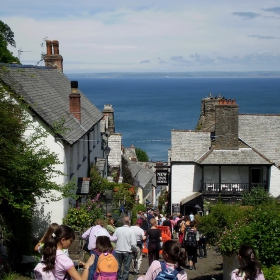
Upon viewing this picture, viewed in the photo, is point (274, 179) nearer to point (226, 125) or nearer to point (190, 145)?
point (226, 125)

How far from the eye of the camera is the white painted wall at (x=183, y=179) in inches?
1446

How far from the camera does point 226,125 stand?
35094mm

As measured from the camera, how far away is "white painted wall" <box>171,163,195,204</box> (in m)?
36.7

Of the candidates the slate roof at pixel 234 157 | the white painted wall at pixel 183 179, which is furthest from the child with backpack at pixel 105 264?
the white painted wall at pixel 183 179

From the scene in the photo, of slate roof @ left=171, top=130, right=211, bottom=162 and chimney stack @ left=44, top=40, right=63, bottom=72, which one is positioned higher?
chimney stack @ left=44, top=40, right=63, bottom=72

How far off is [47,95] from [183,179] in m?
13.4

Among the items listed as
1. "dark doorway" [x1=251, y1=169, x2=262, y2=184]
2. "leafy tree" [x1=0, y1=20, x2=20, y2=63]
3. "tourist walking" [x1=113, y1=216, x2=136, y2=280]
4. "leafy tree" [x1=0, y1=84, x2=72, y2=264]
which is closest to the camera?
"tourist walking" [x1=113, y1=216, x2=136, y2=280]

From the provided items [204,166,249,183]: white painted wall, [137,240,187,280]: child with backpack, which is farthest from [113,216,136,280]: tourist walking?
[204,166,249,183]: white painted wall

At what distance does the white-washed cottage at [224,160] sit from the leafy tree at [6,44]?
19050 millimetres

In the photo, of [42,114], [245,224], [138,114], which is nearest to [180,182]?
[42,114]

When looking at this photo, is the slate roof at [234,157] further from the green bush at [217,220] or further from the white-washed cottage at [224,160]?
the green bush at [217,220]

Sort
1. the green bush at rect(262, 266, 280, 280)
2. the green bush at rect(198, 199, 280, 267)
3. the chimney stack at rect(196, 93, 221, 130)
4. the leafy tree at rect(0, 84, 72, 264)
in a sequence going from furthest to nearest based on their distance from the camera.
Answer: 1. the chimney stack at rect(196, 93, 221, 130)
2. the leafy tree at rect(0, 84, 72, 264)
3. the green bush at rect(198, 199, 280, 267)
4. the green bush at rect(262, 266, 280, 280)

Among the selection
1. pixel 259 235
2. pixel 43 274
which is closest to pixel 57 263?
pixel 43 274

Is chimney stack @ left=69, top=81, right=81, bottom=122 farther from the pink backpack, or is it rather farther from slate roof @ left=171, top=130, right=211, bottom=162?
the pink backpack
